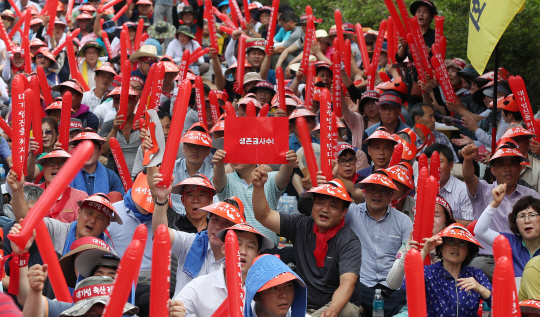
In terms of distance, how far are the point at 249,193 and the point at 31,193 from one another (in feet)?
6.54

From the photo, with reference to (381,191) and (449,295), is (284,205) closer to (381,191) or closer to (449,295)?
(381,191)

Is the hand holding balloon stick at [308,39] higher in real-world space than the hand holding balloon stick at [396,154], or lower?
higher

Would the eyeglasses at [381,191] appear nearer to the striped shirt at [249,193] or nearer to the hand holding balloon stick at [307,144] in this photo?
the hand holding balloon stick at [307,144]

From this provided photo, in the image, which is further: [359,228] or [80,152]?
[359,228]

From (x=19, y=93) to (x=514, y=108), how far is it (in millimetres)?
5084

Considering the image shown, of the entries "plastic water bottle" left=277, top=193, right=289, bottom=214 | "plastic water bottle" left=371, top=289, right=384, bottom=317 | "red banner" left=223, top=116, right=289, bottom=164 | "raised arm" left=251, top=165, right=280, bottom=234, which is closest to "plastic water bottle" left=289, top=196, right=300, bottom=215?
"plastic water bottle" left=277, top=193, right=289, bottom=214

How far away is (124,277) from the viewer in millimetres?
2467

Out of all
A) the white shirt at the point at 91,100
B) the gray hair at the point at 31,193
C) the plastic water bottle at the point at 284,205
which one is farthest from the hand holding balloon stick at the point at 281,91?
the white shirt at the point at 91,100

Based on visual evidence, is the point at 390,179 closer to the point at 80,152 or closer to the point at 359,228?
the point at 359,228

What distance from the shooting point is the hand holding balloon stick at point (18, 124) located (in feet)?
16.2

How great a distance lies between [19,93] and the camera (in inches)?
203

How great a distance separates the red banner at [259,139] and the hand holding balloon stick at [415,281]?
10.7 ft

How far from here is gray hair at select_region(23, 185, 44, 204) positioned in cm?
600

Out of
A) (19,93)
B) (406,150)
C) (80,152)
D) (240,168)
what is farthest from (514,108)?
(80,152)
